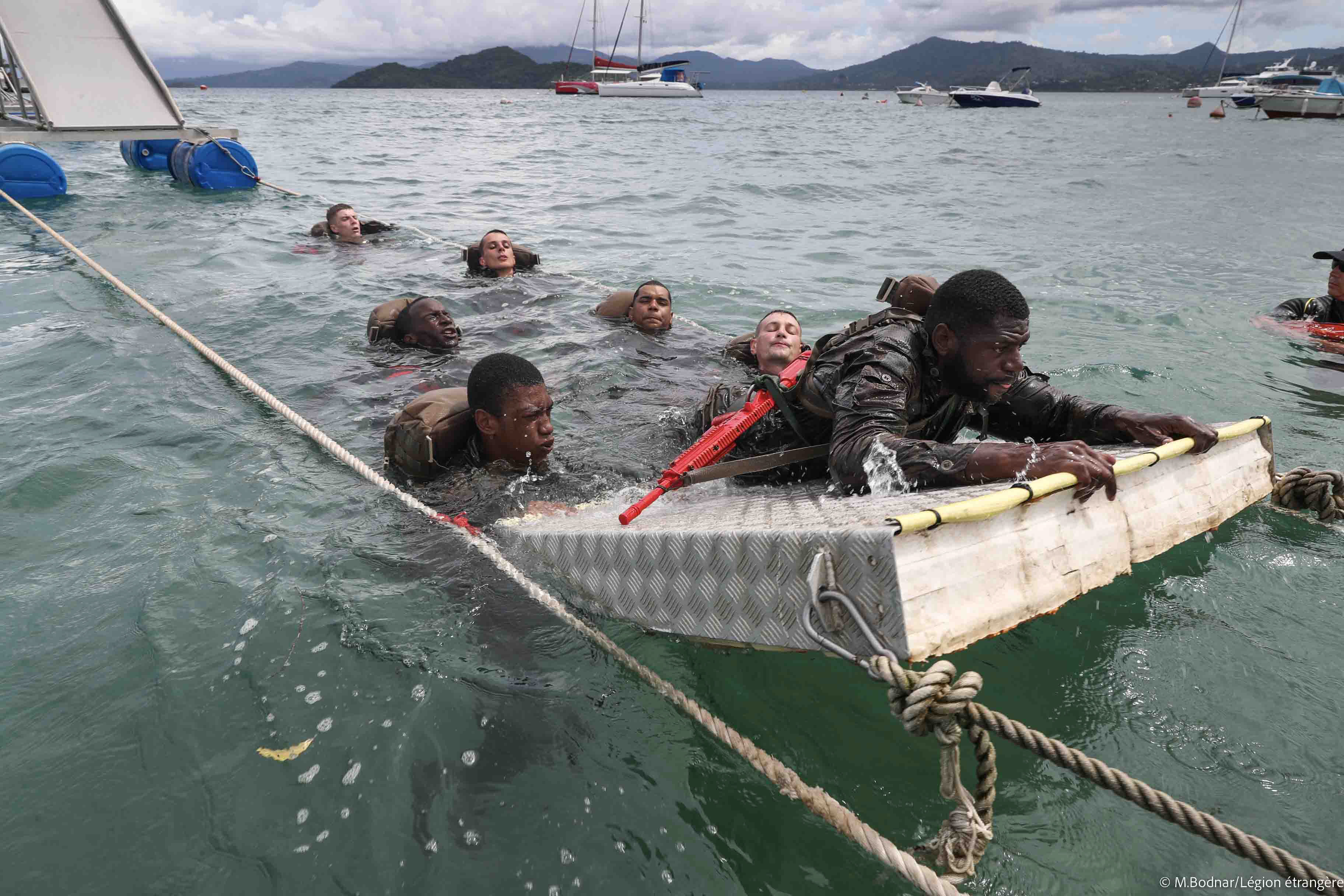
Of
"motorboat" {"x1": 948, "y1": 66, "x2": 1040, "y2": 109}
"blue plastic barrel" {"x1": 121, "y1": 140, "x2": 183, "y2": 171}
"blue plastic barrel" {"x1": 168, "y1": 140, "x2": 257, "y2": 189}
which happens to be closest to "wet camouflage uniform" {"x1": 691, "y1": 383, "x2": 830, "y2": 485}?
"blue plastic barrel" {"x1": 168, "y1": 140, "x2": 257, "y2": 189}

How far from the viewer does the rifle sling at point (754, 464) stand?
364 cm

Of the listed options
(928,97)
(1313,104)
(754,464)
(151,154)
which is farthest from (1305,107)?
Result: (754,464)

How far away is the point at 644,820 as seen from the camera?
271 cm

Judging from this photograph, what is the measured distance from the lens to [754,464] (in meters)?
3.69

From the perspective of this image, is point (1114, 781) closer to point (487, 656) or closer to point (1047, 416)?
point (1047, 416)

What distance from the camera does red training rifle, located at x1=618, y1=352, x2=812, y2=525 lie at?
11.9 ft

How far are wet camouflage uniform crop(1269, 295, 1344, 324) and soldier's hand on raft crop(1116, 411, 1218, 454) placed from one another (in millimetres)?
6606

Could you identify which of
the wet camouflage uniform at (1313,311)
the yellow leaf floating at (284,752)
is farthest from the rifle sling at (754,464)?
the wet camouflage uniform at (1313,311)

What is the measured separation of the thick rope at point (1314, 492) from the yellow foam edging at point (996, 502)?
6.67 feet

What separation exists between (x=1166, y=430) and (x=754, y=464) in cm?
182

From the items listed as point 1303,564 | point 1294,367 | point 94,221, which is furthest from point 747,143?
point 1303,564

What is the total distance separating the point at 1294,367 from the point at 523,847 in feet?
27.8

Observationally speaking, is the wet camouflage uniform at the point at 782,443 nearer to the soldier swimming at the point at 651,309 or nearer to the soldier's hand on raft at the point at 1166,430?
the soldier's hand on raft at the point at 1166,430

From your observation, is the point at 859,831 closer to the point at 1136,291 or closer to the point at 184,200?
the point at 1136,291
